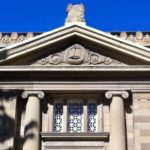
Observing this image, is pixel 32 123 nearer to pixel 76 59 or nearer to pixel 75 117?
pixel 75 117

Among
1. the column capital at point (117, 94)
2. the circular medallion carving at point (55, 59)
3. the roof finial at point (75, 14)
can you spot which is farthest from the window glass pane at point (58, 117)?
the roof finial at point (75, 14)

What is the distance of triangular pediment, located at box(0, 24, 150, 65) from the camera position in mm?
21469

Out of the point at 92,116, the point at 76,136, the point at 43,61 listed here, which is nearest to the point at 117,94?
the point at 92,116

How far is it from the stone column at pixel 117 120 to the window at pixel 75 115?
2.88 feet

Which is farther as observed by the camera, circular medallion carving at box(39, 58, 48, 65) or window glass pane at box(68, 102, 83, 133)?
circular medallion carving at box(39, 58, 48, 65)

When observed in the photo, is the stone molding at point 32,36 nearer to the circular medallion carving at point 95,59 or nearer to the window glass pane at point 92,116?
the circular medallion carving at point 95,59

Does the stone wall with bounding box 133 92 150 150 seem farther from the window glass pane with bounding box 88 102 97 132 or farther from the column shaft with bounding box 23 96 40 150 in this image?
the column shaft with bounding box 23 96 40 150

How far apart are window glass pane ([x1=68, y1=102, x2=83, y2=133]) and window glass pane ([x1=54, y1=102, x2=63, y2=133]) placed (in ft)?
1.20

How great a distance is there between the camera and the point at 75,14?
76.1ft

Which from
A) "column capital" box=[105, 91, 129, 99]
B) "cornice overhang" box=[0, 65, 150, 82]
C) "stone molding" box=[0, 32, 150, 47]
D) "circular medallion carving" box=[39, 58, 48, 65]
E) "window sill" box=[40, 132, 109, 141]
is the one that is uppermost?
"stone molding" box=[0, 32, 150, 47]

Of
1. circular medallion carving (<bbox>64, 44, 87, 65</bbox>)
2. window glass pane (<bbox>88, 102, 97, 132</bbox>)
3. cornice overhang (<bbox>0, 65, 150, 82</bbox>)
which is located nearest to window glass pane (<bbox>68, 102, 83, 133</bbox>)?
window glass pane (<bbox>88, 102, 97, 132</bbox>)

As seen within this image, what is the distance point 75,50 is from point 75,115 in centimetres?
291

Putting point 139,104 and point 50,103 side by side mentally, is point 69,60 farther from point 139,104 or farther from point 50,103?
point 139,104

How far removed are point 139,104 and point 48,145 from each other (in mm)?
4178
